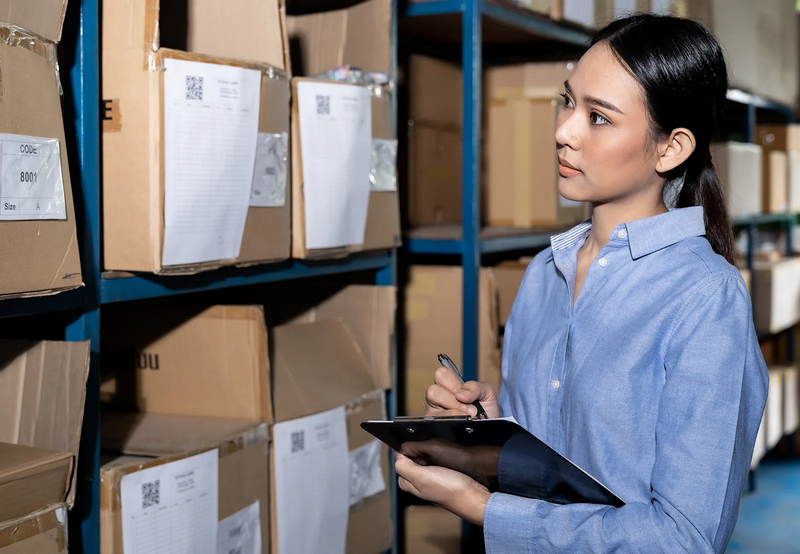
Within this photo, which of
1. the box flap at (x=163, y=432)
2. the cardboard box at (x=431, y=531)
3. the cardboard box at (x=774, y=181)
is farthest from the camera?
the cardboard box at (x=774, y=181)

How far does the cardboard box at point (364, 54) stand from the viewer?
174 cm

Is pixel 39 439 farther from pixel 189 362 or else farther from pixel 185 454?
pixel 189 362

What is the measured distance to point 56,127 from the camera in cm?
106

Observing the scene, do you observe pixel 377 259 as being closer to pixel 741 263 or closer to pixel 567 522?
pixel 567 522

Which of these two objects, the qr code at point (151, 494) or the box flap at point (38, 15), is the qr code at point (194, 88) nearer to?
the box flap at point (38, 15)

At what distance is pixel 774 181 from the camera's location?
400 centimetres

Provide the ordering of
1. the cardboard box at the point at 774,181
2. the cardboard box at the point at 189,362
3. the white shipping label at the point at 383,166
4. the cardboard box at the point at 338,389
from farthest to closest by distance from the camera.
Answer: the cardboard box at the point at 774,181, the white shipping label at the point at 383,166, the cardboard box at the point at 338,389, the cardboard box at the point at 189,362

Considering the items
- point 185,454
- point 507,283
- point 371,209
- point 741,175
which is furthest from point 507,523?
point 741,175

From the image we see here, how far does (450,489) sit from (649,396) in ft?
0.95

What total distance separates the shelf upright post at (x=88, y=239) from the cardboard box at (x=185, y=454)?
0.02 metres

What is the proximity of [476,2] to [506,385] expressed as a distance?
44.7 inches

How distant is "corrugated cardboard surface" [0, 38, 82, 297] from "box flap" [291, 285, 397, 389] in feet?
2.85

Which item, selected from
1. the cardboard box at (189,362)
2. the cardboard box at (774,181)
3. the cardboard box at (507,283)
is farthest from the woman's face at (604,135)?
the cardboard box at (774,181)

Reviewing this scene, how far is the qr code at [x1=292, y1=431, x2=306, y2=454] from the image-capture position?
5.14ft
